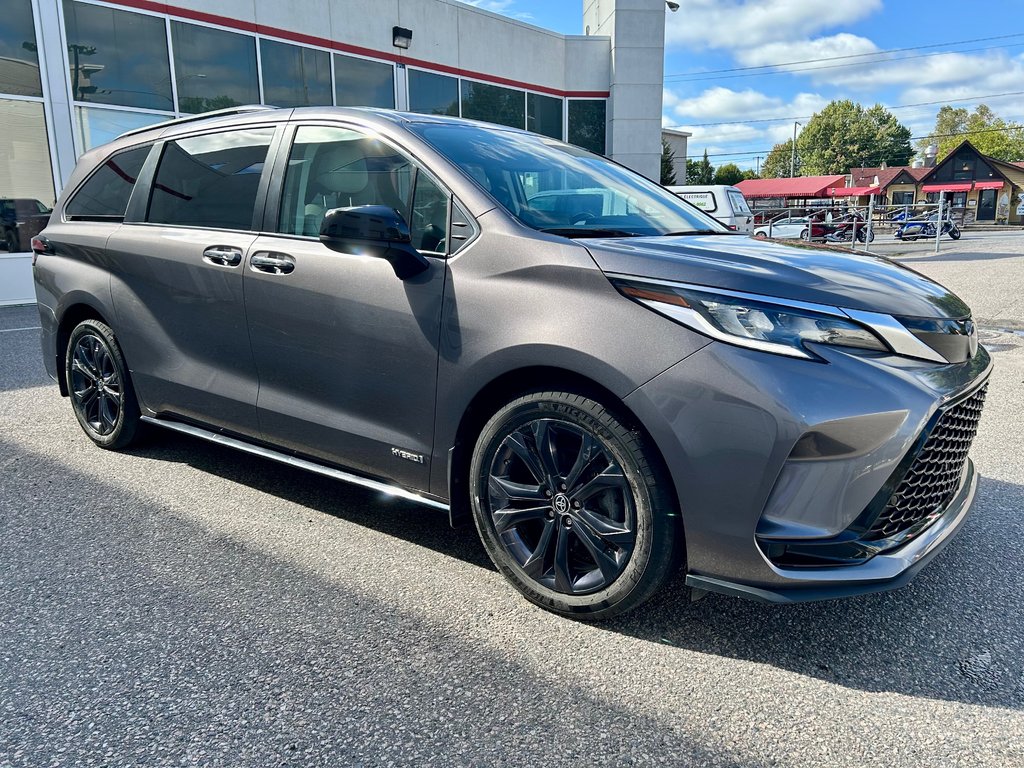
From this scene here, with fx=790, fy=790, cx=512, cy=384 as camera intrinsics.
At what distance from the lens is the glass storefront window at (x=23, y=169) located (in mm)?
11969

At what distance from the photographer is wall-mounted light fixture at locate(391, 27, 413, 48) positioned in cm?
1652

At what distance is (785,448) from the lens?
85.4 inches

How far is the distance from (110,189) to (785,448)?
3.85 m

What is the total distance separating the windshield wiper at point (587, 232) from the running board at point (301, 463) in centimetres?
108

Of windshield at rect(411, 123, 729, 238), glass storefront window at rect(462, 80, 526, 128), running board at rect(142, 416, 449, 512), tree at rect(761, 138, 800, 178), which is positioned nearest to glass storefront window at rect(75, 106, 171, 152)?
glass storefront window at rect(462, 80, 526, 128)

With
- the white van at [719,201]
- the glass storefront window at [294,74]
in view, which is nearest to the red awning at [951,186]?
the white van at [719,201]

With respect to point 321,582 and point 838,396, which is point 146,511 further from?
point 838,396

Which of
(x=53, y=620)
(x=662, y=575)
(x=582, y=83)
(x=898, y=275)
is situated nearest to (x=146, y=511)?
(x=53, y=620)

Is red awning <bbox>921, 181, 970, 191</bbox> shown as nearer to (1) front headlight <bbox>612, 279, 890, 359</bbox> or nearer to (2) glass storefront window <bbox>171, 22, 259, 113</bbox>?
(2) glass storefront window <bbox>171, 22, 259, 113</bbox>

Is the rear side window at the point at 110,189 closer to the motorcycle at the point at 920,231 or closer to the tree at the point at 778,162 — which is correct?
the motorcycle at the point at 920,231

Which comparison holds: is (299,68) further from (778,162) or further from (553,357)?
(778,162)

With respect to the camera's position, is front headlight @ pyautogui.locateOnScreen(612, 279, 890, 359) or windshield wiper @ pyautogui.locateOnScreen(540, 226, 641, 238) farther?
windshield wiper @ pyautogui.locateOnScreen(540, 226, 641, 238)

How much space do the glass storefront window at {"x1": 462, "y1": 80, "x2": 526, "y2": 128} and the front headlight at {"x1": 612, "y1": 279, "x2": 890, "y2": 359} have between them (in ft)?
54.6

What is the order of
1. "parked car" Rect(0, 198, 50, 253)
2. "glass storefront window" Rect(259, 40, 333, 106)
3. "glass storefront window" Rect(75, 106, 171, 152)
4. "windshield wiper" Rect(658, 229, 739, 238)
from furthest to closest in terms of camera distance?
"glass storefront window" Rect(259, 40, 333, 106)
"glass storefront window" Rect(75, 106, 171, 152)
"parked car" Rect(0, 198, 50, 253)
"windshield wiper" Rect(658, 229, 739, 238)
